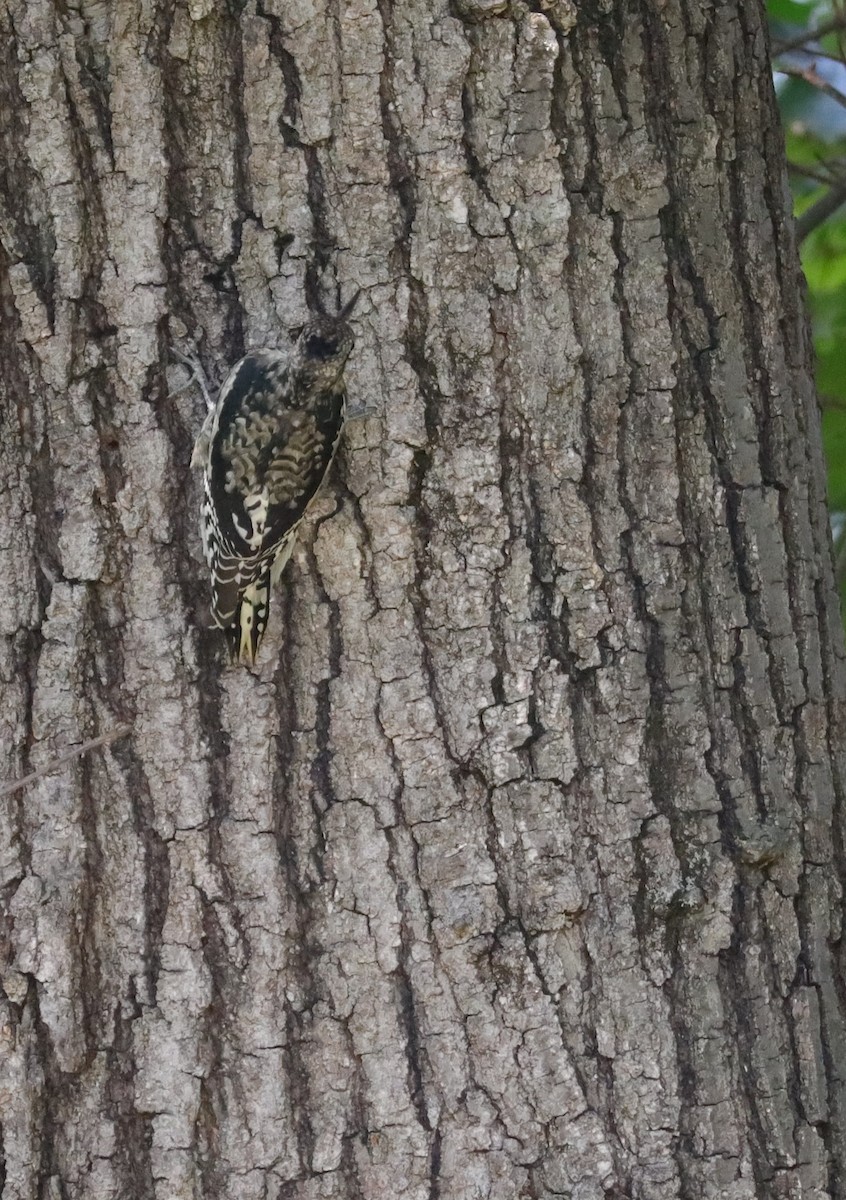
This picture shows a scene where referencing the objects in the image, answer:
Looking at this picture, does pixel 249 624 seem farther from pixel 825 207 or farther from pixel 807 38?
pixel 807 38

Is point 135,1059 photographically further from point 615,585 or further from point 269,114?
point 269,114

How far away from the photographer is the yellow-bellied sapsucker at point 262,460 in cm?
251

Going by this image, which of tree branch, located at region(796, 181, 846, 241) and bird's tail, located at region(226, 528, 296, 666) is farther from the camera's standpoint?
tree branch, located at region(796, 181, 846, 241)

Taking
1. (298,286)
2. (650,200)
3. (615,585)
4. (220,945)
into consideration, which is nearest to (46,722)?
(220,945)

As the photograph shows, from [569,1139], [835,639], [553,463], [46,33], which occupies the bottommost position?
[569,1139]

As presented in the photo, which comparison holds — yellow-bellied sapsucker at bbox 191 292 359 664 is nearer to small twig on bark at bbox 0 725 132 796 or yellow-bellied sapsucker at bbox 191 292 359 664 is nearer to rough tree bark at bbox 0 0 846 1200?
rough tree bark at bbox 0 0 846 1200

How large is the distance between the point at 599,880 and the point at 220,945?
0.73m

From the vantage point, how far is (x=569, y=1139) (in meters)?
2.37

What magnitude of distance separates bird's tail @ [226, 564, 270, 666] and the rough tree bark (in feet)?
0.15

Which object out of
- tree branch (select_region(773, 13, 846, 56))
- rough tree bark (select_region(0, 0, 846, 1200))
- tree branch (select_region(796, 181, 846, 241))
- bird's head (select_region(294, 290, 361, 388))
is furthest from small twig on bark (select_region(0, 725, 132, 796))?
tree branch (select_region(773, 13, 846, 56))

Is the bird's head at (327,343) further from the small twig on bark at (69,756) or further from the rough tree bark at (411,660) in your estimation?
the small twig on bark at (69,756)

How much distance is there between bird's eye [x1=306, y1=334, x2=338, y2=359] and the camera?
101 inches

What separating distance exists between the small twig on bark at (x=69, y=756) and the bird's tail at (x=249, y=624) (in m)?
0.26

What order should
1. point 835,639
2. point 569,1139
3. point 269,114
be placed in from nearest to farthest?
point 569,1139 → point 269,114 → point 835,639
